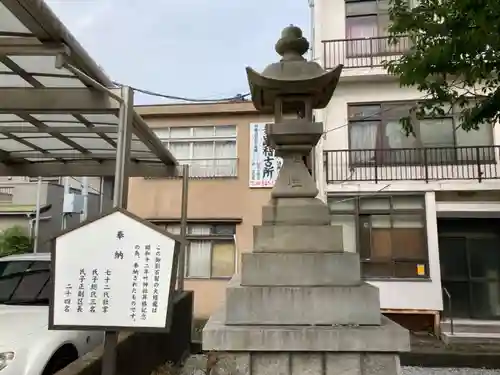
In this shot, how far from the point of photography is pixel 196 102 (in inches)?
513

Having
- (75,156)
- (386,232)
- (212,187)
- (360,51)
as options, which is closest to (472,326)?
(386,232)

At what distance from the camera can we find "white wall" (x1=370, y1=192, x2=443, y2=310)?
10648 millimetres

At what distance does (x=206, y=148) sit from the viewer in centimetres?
1302

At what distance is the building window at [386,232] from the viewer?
11.1 m

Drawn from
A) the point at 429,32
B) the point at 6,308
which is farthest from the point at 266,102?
the point at 6,308

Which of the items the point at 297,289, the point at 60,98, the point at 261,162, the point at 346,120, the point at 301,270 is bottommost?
the point at 297,289

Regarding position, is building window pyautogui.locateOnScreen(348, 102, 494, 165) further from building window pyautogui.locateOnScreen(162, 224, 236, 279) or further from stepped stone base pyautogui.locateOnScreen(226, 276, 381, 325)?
stepped stone base pyautogui.locateOnScreen(226, 276, 381, 325)

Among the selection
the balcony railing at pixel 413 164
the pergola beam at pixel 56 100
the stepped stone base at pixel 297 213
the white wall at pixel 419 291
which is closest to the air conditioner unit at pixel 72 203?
the balcony railing at pixel 413 164

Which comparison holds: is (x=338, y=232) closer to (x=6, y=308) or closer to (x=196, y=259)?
(x=6, y=308)

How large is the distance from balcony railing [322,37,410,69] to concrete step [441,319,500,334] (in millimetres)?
7369

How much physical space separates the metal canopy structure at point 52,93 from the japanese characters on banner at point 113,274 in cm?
109

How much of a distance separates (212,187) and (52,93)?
8651 mm

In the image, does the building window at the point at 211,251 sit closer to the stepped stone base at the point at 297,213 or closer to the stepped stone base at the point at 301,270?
the stepped stone base at the point at 297,213

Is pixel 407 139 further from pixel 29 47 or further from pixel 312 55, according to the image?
pixel 29 47
